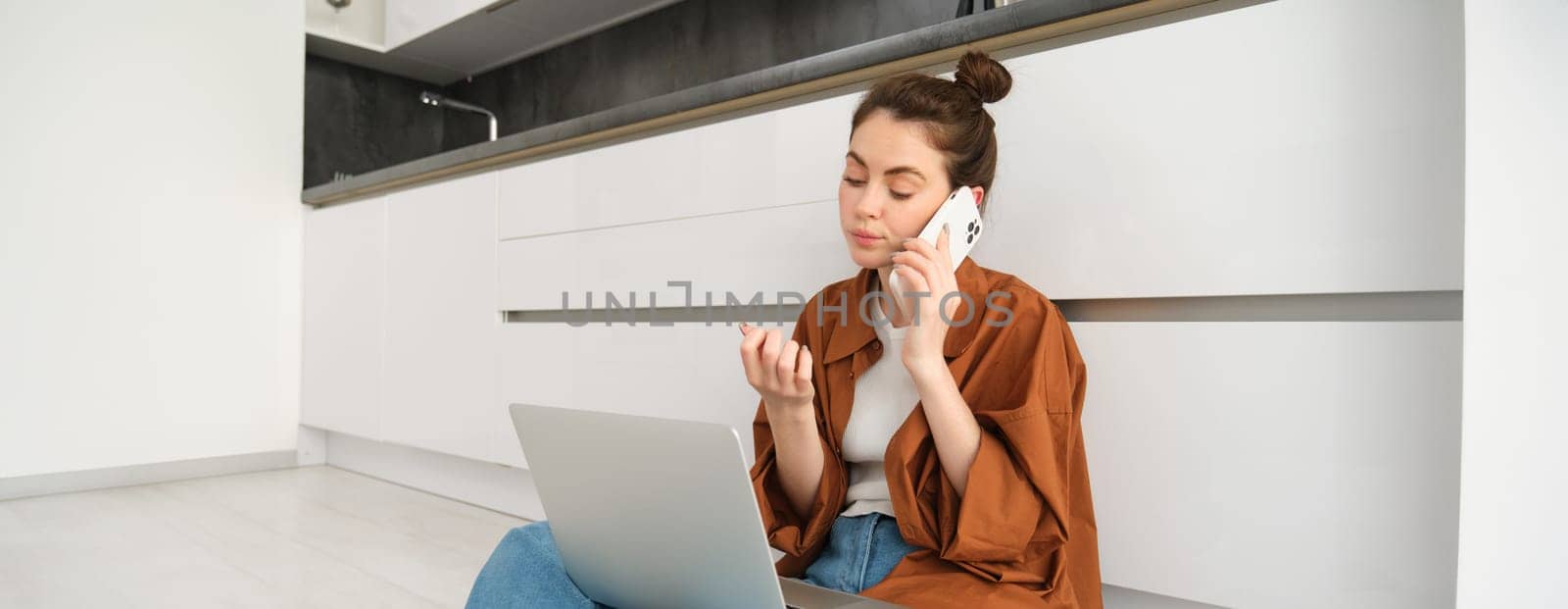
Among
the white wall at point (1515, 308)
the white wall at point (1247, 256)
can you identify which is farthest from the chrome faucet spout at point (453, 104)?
the white wall at point (1515, 308)

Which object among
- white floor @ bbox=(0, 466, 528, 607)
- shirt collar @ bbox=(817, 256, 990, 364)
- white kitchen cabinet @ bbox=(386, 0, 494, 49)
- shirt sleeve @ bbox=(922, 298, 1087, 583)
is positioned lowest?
white floor @ bbox=(0, 466, 528, 607)

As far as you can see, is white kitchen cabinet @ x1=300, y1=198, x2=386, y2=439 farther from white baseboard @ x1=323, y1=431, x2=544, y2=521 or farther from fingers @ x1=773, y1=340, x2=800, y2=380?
fingers @ x1=773, y1=340, x2=800, y2=380

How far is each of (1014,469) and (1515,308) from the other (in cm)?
46

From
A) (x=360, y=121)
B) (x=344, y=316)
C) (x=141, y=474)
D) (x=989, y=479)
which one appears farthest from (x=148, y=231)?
(x=989, y=479)

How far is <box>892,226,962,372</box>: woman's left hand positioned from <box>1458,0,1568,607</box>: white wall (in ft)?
1.55

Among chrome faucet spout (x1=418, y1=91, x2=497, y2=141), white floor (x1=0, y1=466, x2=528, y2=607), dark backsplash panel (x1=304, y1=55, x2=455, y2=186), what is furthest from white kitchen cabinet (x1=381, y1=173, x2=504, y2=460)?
dark backsplash panel (x1=304, y1=55, x2=455, y2=186)

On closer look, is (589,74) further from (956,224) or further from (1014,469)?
(1014,469)

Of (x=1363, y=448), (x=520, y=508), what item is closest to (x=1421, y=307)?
(x=1363, y=448)

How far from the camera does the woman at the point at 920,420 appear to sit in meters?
0.83

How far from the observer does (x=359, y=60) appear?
3.48 m

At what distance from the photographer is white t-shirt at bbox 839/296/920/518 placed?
0.99m

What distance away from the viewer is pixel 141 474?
2758 millimetres

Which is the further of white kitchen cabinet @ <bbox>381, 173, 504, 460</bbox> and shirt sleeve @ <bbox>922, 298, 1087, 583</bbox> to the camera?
white kitchen cabinet @ <bbox>381, 173, 504, 460</bbox>

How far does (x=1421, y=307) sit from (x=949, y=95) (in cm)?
54
